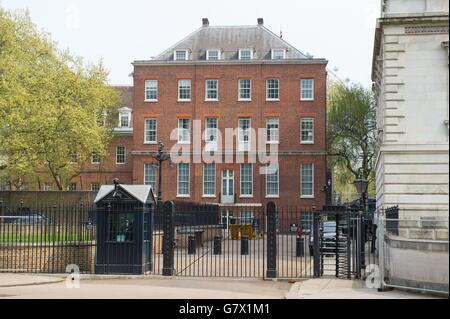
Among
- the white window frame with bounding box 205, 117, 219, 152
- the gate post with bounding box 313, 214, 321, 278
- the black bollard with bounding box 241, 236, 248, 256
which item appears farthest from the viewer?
the white window frame with bounding box 205, 117, 219, 152

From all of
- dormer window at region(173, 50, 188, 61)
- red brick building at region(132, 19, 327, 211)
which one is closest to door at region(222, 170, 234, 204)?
red brick building at region(132, 19, 327, 211)

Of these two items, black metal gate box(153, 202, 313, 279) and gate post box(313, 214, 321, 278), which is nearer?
gate post box(313, 214, 321, 278)

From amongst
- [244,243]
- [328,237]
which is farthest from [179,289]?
[328,237]

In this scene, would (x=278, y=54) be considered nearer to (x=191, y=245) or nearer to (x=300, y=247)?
(x=300, y=247)

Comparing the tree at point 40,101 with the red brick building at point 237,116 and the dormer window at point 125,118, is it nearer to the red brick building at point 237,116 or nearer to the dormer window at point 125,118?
the red brick building at point 237,116

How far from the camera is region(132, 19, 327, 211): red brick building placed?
56.2 meters

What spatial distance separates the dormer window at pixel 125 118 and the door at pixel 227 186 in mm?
13011

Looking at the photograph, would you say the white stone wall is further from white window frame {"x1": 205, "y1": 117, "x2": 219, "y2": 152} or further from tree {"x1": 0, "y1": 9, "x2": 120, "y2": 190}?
white window frame {"x1": 205, "y1": 117, "x2": 219, "y2": 152}

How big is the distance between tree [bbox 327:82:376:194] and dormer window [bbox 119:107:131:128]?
60.3ft

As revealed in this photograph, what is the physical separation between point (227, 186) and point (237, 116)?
5.65m

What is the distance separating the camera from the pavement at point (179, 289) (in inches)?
591
